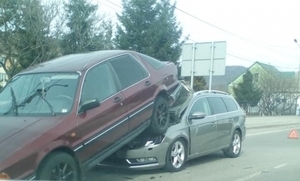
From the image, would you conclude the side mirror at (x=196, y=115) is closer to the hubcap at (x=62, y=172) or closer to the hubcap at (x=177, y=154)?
the hubcap at (x=177, y=154)

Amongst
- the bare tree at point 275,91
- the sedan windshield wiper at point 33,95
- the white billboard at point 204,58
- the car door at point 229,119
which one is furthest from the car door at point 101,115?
the bare tree at point 275,91

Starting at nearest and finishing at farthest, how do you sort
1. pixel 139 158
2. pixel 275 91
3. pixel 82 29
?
pixel 139 158 < pixel 82 29 < pixel 275 91

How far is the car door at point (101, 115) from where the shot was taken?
6.95 metres

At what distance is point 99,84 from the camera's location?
24.9ft

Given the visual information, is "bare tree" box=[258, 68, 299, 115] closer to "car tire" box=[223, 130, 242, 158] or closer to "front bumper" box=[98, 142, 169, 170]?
"car tire" box=[223, 130, 242, 158]

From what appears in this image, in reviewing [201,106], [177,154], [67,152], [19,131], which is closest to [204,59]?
[201,106]

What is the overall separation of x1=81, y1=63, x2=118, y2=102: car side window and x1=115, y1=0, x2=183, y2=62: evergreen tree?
889 inches

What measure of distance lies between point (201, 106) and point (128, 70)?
261cm

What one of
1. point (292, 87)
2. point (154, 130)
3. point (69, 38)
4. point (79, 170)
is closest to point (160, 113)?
point (154, 130)

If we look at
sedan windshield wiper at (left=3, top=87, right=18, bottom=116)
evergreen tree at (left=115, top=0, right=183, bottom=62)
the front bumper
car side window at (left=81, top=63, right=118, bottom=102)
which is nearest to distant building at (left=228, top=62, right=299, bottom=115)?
evergreen tree at (left=115, top=0, right=183, bottom=62)

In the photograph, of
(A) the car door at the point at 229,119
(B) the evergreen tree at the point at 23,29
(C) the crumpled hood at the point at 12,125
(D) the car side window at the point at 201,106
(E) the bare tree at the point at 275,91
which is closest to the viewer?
(C) the crumpled hood at the point at 12,125

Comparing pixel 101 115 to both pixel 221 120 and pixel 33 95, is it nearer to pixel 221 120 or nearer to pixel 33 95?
pixel 33 95

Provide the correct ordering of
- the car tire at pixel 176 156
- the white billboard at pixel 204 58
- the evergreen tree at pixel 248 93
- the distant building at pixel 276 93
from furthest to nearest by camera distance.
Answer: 1. the distant building at pixel 276 93
2. the evergreen tree at pixel 248 93
3. the white billboard at pixel 204 58
4. the car tire at pixel 176 156

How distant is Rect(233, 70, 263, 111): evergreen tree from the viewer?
54.8 meters
